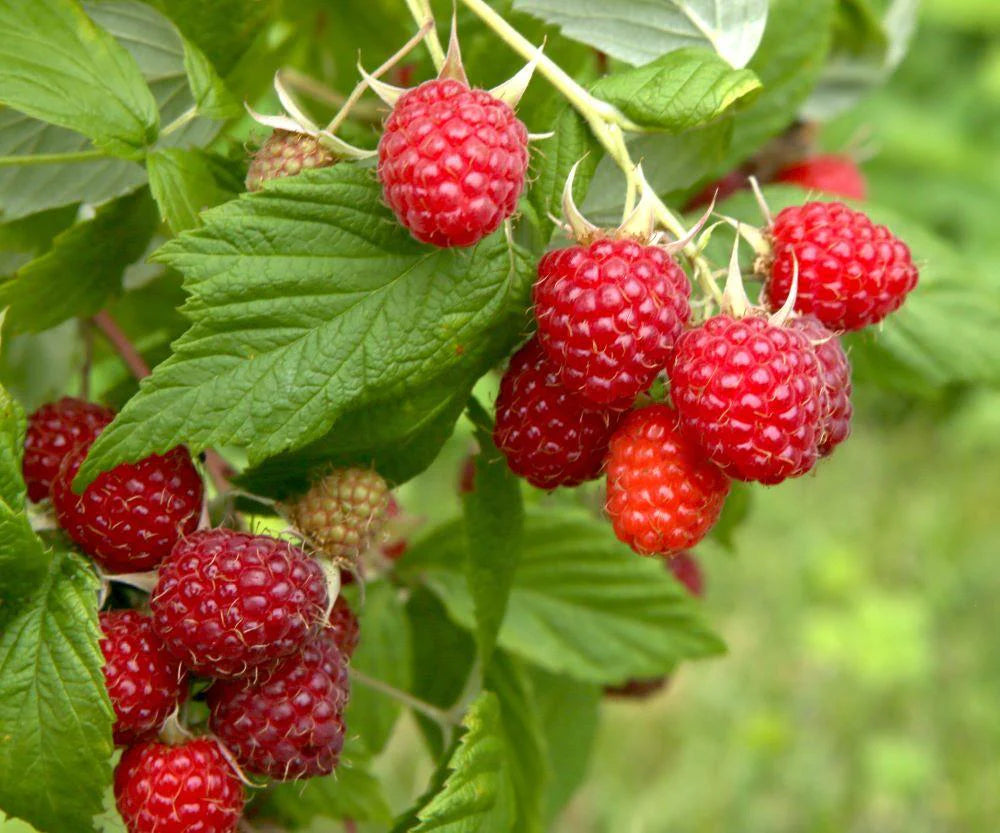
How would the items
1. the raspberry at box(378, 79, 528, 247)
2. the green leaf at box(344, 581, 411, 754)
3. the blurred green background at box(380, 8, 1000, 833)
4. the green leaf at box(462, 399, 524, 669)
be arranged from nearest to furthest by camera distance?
1. the raspberry at box(378, 79, 528, 247)
2. the green leaf at box(462, 399, 524, 669)
3. the green leaf at box(344, 581, 411, 754)
4. the blurred green background at box(380, 8, 1000, 833)

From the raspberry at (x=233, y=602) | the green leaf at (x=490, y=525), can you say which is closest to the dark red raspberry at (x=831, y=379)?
the green leaf at (x=490, y=525)

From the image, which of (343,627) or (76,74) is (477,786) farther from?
(76,74)

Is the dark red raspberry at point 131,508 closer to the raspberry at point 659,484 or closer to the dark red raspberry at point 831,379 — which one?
the raspberry at point 659,484

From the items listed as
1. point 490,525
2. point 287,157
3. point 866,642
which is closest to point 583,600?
point 490,525

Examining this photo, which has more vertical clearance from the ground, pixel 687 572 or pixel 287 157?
pixel 287 157

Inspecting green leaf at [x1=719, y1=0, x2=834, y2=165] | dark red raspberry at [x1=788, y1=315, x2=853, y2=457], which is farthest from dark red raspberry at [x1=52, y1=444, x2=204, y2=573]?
green leaf at [x1=719, y1=0, x2=834, y2=165]

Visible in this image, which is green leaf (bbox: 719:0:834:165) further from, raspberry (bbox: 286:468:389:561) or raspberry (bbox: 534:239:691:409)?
raspberry (bbox: 286:468:389:561)
